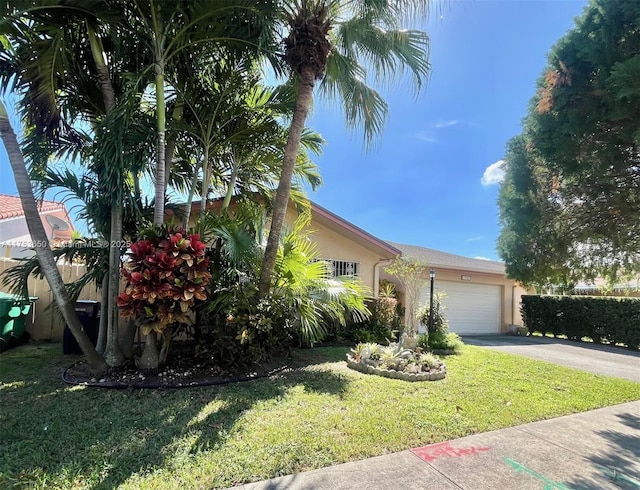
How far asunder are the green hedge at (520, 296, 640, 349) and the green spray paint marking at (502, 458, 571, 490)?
14.4 meters

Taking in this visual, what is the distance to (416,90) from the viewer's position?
7477 mm

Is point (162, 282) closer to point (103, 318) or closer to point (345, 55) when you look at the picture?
point (103, 318)

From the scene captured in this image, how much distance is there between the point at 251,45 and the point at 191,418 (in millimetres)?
6177

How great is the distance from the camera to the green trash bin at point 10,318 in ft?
24.7

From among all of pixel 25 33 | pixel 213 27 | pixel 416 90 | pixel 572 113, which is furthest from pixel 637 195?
pixel 25 33

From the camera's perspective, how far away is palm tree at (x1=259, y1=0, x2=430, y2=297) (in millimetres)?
6559

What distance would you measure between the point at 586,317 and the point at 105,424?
18.3m

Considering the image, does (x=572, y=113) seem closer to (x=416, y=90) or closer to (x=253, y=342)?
(x=416, y=90)

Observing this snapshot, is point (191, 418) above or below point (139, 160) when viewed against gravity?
below

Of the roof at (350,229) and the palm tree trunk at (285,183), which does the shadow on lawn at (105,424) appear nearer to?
the palm tree trunk at (285,183)

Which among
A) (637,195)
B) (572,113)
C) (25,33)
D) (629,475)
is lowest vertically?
(629,475)

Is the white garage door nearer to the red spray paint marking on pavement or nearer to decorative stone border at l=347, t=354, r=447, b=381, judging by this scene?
decorative stone border at l=347, t=354, r=447, b=381

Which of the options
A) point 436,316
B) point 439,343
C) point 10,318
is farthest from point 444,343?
point 10,318

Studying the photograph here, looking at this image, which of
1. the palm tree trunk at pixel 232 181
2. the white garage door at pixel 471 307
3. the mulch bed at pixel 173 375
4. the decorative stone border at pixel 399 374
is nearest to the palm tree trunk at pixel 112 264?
the mulch bed at pixel 173 375
